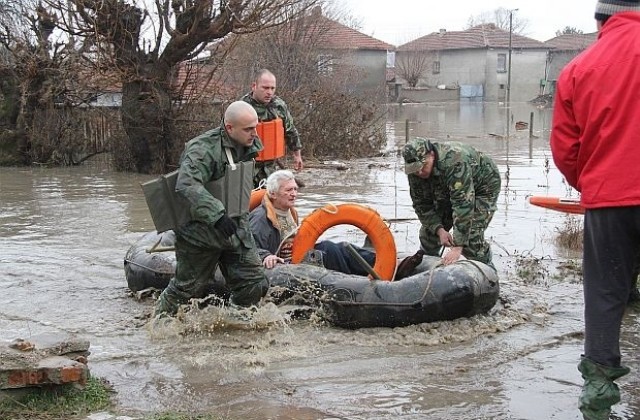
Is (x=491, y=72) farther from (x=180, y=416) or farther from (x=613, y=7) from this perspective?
(x=180, y=416)

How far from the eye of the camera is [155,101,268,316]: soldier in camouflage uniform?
20.4 ft

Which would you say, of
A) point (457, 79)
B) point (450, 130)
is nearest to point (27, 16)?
point (450, 130)

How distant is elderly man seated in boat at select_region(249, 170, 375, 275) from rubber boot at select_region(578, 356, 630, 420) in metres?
3.30

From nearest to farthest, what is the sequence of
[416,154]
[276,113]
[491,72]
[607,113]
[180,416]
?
[607,113], [180,416], [416,154], [276,113], [491,72]

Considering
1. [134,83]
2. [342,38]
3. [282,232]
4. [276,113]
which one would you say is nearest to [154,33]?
[134,83]

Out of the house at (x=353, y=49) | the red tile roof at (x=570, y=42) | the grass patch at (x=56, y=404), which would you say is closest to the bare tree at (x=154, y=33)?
the grass patch at (x=56, y=404)

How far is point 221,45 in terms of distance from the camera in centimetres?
1842

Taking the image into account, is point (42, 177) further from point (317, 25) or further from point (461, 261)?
point (317, 25)

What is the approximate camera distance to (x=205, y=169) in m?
6.38

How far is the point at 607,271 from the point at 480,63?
8314 centimetres

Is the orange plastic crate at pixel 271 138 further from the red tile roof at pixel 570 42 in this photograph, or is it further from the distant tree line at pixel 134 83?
the red tile roof at pixel 570 42

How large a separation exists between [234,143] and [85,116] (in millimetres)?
15287

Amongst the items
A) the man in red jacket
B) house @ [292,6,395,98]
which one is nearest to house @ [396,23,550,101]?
house @ [292,6,395,98]

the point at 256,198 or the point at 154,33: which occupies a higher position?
the point at 154,33
